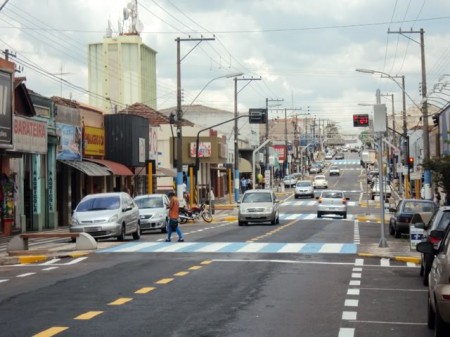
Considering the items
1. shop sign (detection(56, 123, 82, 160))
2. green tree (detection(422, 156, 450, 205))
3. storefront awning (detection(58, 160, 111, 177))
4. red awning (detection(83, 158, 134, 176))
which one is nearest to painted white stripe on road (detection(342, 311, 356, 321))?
green tree (detection(422, 156, 450, 205))

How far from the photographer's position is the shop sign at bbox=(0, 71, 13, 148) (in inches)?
1241

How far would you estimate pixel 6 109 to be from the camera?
104 ft

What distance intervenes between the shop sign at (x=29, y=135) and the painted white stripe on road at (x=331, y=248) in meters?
14.1

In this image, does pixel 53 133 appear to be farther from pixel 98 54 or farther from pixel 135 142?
pixel 98 54

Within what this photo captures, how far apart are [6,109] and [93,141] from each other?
1695 centimetres

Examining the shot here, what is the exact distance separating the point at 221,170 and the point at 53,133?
171 ft

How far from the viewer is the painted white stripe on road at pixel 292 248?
23547 mm

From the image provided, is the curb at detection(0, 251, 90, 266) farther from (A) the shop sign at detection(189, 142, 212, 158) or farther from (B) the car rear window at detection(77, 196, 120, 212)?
(A) the shop sign at detection(189, 142, 212, 158)

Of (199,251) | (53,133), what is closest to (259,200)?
(53,133)

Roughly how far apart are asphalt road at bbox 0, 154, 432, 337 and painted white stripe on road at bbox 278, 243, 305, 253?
0.07 m

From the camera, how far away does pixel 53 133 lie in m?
41.8

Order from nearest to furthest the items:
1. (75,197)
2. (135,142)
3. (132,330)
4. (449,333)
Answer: (449,333) → (132,330) → (75,197) → (135,142)

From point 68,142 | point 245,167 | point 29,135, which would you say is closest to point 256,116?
point 68,142

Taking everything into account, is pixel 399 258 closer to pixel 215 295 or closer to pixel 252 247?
pixel 252 247
